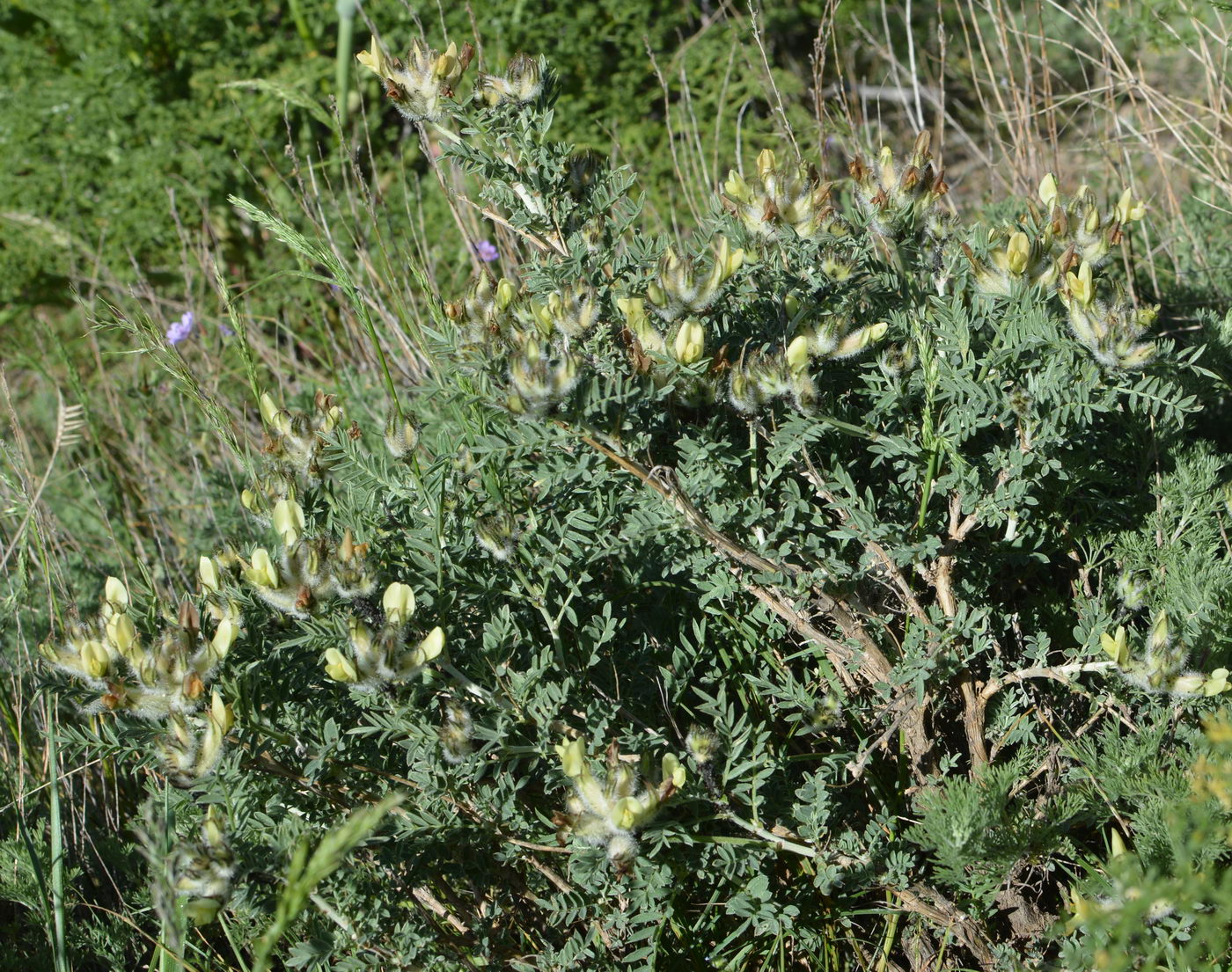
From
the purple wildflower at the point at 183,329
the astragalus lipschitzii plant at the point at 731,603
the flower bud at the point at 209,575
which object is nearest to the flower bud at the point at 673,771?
the astragalus lipschitzii plant at the point at 731,603

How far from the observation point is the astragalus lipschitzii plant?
4.56 feet

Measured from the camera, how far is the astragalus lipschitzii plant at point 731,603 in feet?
4.56

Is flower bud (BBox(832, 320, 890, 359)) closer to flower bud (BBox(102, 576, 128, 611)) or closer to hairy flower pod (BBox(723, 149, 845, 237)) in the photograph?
hairy flower pod (BBox(723, 149, 845, 237))

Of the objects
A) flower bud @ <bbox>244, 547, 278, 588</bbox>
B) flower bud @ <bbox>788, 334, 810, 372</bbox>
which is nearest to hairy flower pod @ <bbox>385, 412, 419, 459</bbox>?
flower bud @ <bbox>244, 547, 278, 588</bbox>

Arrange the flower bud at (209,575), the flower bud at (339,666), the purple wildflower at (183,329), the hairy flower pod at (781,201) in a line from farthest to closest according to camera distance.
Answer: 1. the purple wildflower at (183,329)
2. the hairy flower pod at (781,201)
3. the flower bud at (209,575)
4. the flower bud at (339,666)

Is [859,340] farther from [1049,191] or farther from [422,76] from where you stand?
[422,76]

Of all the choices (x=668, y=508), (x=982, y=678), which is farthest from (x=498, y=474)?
(x=982, y=678)

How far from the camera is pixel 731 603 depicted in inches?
68.4

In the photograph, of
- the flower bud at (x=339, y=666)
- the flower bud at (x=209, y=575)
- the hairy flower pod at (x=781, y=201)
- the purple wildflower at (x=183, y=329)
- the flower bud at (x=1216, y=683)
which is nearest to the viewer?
the flower bud at (x=339, y=666)

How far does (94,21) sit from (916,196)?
372cm

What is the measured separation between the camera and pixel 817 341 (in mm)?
1488

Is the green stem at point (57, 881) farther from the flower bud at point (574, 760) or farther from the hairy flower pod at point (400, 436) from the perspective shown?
the flower bud at point (574, 760)

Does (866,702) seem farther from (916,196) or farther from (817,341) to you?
(916,196)

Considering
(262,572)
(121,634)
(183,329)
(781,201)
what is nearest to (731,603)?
(781,201)
